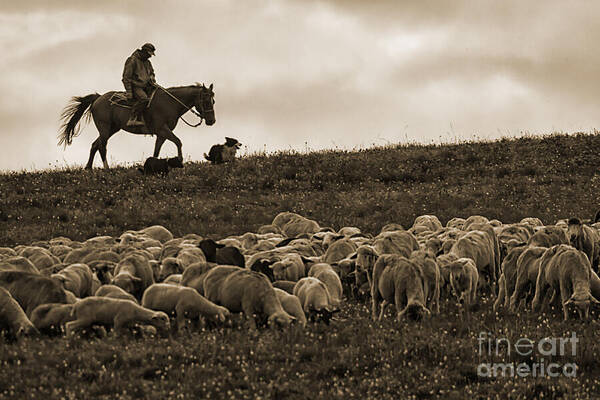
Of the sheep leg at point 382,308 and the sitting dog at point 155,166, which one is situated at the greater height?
the sitting dog at point 155,166

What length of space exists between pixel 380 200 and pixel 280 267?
12.6 metres

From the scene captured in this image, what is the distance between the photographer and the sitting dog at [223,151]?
33469 millimetres

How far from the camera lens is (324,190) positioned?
30.0 metres

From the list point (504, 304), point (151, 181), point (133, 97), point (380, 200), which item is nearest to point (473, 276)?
point (504, 304)

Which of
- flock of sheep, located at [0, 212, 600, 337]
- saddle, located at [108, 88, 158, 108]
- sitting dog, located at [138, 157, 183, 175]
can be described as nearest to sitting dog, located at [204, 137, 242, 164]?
sitting dog, located at [138, 157, 183, 175]

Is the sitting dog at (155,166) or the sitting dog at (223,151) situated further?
the sitting dog at (223,151)

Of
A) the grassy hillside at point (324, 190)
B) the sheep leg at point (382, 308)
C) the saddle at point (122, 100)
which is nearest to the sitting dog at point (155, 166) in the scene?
the grassy hillside at point (324, 190)

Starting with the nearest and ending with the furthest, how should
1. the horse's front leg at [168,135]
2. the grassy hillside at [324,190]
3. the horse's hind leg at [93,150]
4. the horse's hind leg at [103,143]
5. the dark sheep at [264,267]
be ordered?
the dark sheep at [264,267] < the grassy hillside at [324,190] < the horse's front leg at [168,135] < the horse's hind leg at [103,143] < the horse's hind leg at [93,150]

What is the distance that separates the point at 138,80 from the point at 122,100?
1.18m

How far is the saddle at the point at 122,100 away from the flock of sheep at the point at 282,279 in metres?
15.5

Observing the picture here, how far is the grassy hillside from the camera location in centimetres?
2672

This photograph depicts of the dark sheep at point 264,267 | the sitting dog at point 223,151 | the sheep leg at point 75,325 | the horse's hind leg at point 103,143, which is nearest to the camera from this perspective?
the sheep leg at point 75,325

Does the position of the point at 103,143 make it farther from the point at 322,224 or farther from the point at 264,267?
the point at 264,267

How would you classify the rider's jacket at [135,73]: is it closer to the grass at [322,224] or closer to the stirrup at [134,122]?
the stirrup at [134,122]
